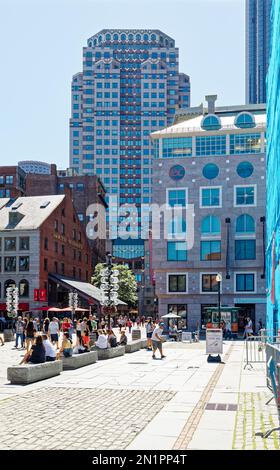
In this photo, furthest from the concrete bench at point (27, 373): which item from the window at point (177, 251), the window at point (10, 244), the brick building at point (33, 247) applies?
the window at point (10, 244)

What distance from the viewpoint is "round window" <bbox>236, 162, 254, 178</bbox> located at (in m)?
60.7

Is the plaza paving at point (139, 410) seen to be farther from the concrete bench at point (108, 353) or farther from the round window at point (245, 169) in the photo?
the round window at point (245, 169)

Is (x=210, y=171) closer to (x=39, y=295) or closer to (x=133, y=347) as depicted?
(x=39, y=295)

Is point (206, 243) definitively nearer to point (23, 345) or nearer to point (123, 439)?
point (23, 345)

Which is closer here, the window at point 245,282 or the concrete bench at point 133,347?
the concrete bench at point 133,347

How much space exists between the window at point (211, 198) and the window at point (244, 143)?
4.21 meters

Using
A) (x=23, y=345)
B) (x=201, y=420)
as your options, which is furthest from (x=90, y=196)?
(x=201, y=420)

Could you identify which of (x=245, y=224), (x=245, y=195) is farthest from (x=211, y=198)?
(x=245, y=224)

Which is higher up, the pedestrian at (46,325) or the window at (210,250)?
the window at (210,250)

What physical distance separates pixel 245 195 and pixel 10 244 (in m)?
25.8

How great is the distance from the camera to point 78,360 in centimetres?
2147

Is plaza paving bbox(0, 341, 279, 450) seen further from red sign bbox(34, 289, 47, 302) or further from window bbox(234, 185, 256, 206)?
red sign bbox(34, 289, 47, 302)

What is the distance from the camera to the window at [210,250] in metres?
60.3

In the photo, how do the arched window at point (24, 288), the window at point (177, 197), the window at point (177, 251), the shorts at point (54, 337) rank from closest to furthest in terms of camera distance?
the shorts at point (54, 337)
the window at point (177, 251)
the window at point (177, 197)
the arched window at point (24, 288)
